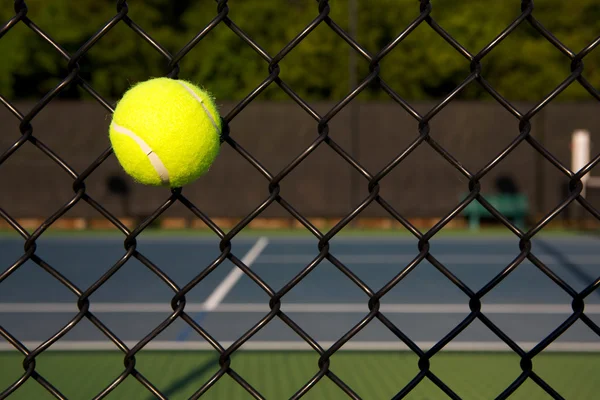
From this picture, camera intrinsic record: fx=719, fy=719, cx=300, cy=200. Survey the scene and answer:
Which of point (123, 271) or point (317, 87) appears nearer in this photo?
point (123, 271)

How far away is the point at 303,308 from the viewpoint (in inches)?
206

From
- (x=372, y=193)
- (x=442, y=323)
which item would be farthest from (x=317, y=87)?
(x=372, y=193)

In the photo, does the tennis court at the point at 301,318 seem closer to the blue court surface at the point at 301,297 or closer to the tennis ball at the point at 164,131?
the blue court surface at the point at 301,297

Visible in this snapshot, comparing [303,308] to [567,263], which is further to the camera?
[567,263]

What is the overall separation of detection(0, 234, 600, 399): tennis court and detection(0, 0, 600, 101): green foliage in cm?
844

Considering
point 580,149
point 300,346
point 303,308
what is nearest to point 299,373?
point 300,346

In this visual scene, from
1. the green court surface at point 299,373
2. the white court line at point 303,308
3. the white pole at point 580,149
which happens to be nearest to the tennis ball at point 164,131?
the green court surface at point 299,373

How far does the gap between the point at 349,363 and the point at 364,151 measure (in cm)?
790

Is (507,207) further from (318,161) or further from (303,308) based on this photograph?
(303,308)

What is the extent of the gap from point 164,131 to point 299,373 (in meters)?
2.40

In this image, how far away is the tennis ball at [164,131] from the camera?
1396 millimetres

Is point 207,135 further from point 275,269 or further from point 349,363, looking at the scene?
point 275,269

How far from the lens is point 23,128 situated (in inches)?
56.7

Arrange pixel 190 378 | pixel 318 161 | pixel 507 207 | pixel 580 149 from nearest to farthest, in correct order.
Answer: pixel 190 378
pixel 580 149
pixel 507 207
pixel 318 161
